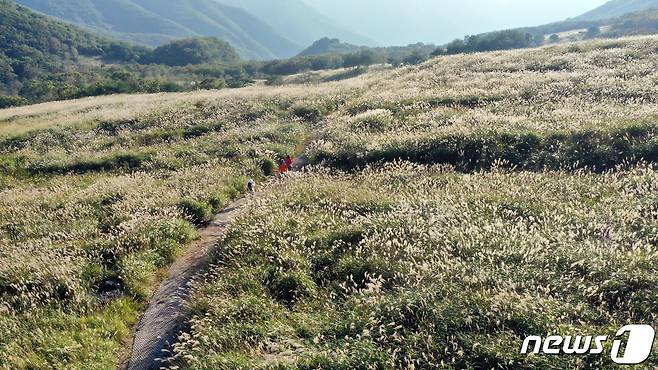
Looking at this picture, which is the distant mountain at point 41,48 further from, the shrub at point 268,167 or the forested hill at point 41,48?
the shrub at point 268,167

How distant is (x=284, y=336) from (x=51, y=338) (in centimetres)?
439

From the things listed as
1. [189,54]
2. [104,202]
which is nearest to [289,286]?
[104,202]

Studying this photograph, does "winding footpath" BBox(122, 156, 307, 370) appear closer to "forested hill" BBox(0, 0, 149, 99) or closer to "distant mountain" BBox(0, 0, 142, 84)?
"forested hill" BBox(0, 0, 149, 99)

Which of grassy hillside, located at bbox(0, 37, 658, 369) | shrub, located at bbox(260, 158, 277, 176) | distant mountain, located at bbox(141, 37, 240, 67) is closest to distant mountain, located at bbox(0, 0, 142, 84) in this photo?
distant mountain, located at bbox(141, 37, 240, 67)

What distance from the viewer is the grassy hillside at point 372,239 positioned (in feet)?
22.4

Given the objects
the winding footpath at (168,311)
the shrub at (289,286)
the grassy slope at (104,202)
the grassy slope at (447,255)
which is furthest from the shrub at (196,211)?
the shrub at (289,286)

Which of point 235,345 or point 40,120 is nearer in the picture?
point 235,345

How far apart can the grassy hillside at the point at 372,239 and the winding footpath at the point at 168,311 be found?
0.35 meters

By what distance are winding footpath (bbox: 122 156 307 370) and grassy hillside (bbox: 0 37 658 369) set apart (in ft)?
1.13

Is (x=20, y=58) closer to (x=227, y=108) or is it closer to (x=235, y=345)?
(x=227, y=108)

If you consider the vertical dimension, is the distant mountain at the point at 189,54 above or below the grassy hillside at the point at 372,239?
above

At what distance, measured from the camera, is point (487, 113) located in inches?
778

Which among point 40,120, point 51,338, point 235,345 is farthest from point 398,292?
point 40,120

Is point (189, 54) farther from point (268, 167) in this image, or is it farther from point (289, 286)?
point (289, 286)
